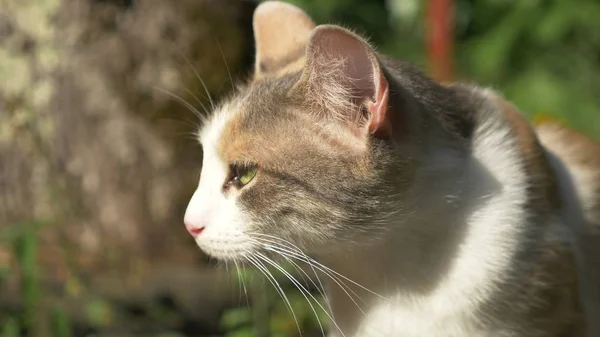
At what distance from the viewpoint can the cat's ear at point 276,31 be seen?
68.8 inches

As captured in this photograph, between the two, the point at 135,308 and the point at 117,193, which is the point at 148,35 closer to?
the point at 117,193

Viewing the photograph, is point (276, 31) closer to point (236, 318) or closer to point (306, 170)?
point (306, 170)

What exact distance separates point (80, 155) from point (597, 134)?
6.59ft

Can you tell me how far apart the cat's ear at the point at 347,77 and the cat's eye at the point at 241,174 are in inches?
7.1

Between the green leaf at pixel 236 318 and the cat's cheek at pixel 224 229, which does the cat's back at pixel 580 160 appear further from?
the green leaf at pixel 236 318

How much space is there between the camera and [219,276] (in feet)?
8.55

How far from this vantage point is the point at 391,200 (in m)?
1.40

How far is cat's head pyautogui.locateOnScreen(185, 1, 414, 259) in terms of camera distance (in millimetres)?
1344

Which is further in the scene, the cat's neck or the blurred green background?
the blurred green background

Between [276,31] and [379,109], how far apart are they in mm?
550

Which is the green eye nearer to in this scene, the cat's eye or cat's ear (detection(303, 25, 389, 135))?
the cat's eye

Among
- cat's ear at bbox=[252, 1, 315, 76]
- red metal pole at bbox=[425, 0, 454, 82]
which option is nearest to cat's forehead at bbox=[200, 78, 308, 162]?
cat's ear at bbox=[252, 1, 315, 76]

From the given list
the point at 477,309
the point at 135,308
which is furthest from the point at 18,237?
the point at 477,309

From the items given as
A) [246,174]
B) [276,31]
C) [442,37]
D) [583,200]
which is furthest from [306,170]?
[442,37]
